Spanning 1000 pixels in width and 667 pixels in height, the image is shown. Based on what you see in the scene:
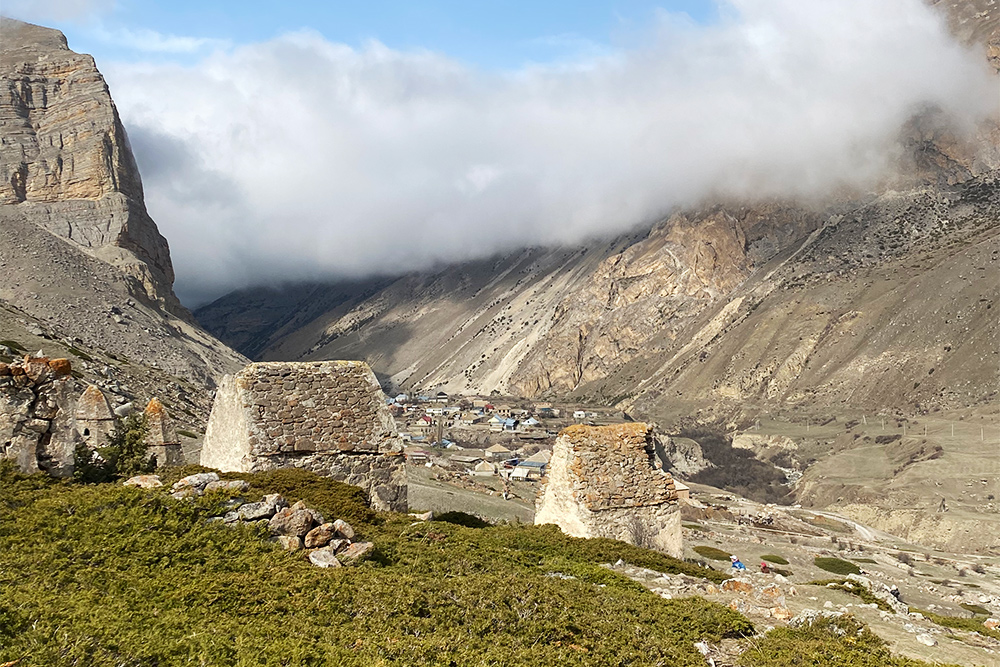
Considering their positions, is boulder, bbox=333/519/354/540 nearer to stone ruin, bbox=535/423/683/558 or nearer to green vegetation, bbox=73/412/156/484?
green vegetation, bbox=73/412/156/484

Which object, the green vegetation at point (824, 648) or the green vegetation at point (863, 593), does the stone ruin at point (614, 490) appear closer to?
the green vegetation at point (863, 593)

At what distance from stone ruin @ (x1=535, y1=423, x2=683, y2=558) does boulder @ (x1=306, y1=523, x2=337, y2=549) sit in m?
8.86

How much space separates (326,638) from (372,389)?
938cm

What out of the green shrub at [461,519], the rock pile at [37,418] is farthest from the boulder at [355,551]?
the green shrub at [461,519]

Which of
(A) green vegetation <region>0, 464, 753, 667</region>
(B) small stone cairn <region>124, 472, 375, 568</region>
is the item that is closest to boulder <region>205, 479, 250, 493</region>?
(B) small stone cairn <region>124, 472, 375, 568</region>

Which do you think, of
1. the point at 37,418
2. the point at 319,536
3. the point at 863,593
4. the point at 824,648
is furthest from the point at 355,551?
the point at 863,593

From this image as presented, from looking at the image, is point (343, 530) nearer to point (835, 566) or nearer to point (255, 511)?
point (255, 511)

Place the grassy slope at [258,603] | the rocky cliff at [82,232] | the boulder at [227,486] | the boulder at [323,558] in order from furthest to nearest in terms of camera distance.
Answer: the rocky cliff at [82,232], the boulder at [227,486], the boulder at [323,558], the grassy slope at [258,603]

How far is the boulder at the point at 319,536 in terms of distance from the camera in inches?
373

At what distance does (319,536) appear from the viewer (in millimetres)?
9562

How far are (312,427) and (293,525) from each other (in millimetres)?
5678

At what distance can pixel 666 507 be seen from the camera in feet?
59.2

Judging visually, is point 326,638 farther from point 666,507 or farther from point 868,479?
point 868,479

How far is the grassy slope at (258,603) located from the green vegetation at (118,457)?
1.38 meters
